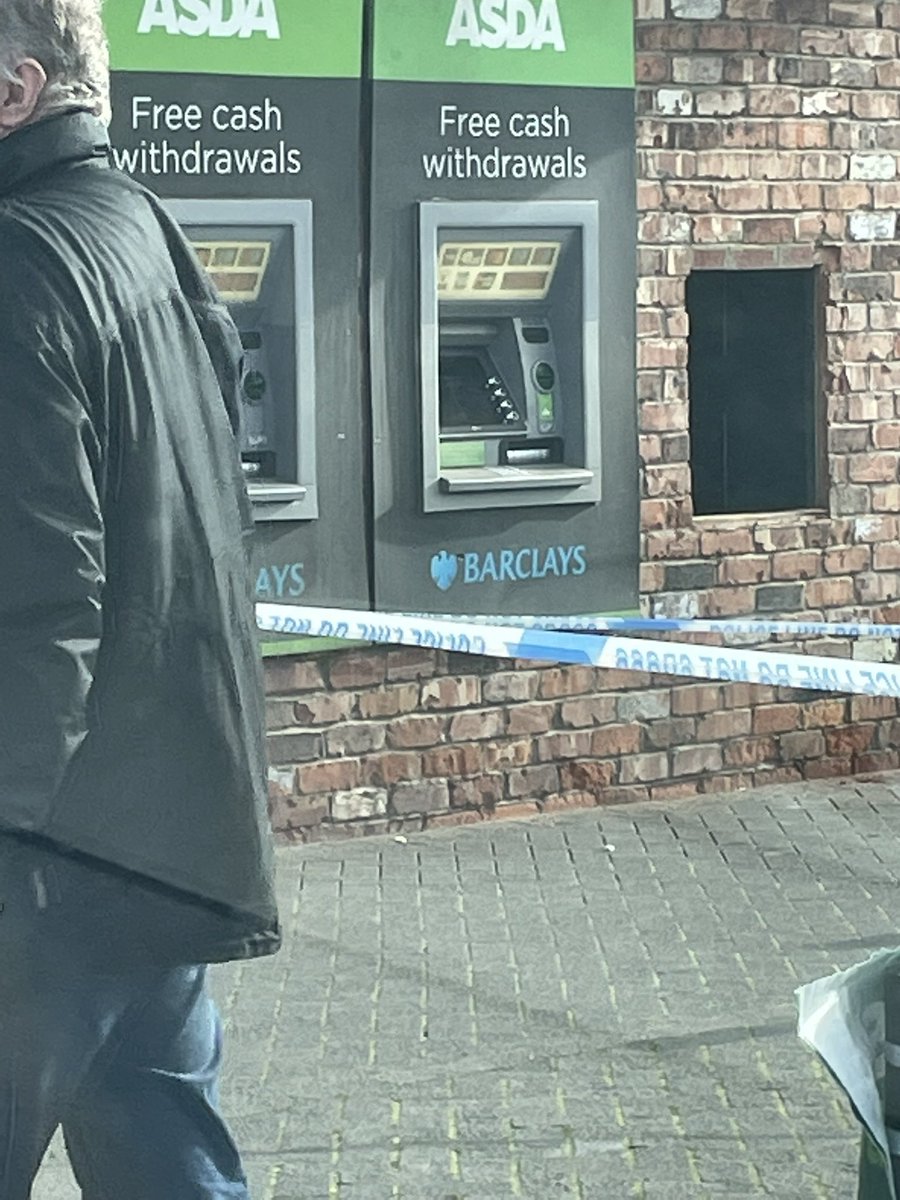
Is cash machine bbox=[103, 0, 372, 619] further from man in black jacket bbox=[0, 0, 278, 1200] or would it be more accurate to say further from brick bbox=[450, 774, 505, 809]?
man in black jacket bbox=[0, 0, 278, 1200]

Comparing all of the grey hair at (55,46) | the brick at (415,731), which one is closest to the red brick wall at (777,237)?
the brick at (415,731)

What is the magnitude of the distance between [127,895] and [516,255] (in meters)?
5.36

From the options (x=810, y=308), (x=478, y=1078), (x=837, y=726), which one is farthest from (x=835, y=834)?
(x=478, y=1078)

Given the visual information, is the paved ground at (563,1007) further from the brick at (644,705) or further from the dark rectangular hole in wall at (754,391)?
the dark rectangular hole in wall at (754,391)

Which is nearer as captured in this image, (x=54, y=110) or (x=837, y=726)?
(x=54, y=110)

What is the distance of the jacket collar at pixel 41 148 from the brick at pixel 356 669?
491 centimetres

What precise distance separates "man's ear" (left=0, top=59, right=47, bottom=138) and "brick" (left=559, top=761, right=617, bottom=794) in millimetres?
5571

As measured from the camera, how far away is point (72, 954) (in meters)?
3.04

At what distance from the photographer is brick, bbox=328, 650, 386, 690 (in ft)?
→ 26.2

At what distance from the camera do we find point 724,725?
8.80 metres

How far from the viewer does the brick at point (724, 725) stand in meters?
8.76

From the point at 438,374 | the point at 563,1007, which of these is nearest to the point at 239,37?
the point at 438,374

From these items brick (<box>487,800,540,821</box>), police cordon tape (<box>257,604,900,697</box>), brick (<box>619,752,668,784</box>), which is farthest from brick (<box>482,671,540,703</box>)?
police cordon tape (<box>257,604,900,697</box>)

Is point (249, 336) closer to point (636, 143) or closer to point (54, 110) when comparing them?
point (636, 143)
